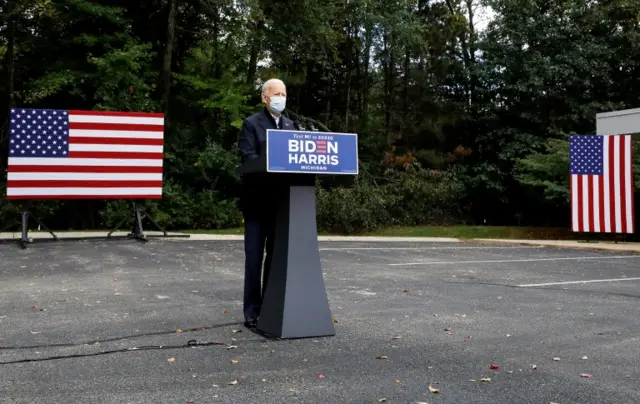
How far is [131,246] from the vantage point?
12.7 meters

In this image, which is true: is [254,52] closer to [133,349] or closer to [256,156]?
[256,156]

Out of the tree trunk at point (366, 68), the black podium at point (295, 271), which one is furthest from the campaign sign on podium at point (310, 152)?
the tree trunk at point (366, 68)

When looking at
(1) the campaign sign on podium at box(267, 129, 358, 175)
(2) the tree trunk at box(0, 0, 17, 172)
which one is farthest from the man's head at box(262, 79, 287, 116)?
(2) the tree trunk at box(0, 0, 17, 172)

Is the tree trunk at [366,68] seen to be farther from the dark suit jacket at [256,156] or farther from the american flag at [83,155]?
the dark suit jacket at [256,156]

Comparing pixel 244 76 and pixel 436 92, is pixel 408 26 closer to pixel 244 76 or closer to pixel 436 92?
pixel 436 92

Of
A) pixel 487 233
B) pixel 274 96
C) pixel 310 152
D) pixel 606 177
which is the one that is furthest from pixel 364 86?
pixel 310 152

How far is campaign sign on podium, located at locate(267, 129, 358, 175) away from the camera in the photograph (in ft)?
14.4

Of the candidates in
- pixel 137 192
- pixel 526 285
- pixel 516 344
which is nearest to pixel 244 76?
pixel 137 192

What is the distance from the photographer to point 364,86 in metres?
30.3

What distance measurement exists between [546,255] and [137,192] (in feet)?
28.5

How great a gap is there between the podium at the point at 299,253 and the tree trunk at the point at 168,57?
18.5 metres

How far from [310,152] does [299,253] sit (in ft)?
2.48

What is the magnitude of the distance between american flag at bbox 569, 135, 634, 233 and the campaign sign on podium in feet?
39.5

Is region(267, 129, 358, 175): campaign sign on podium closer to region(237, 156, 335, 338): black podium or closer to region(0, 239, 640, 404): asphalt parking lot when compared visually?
region(237, 156, 335, 338): black podium
